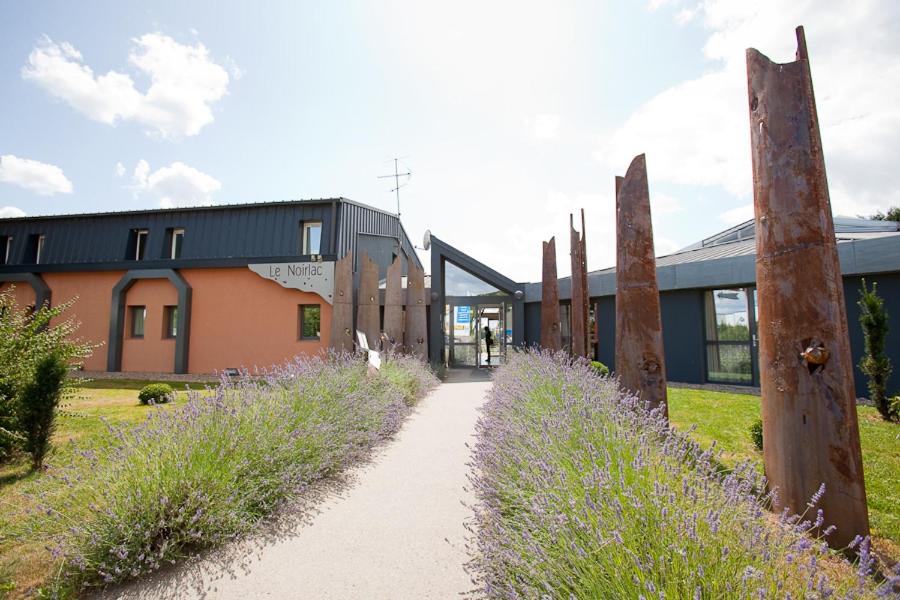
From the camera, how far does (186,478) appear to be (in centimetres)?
297

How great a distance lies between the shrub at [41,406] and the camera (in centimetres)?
439

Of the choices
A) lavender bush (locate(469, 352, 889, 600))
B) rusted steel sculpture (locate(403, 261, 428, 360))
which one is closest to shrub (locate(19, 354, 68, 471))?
lavender bush (locate(469, 352, 889, 600))

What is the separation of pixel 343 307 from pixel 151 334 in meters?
7.51

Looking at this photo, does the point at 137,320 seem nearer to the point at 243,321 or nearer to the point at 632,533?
the point at 243,321

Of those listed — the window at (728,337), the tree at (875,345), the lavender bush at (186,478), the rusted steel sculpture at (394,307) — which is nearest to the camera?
the lavender bush at (186,478)

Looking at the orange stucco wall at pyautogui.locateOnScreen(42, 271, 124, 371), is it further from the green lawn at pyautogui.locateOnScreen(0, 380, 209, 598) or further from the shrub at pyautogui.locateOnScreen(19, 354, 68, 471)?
the shrub at pyautogui.locateOnScreen(19, 354, 68, 471)

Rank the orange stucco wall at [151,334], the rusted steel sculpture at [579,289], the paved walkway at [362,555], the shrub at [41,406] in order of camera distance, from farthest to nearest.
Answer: the orange stucco wall at [151,334] → the rusted steel sculpture at [579,289] → the shrub at [41,406] → the paved walkway at [362,555]

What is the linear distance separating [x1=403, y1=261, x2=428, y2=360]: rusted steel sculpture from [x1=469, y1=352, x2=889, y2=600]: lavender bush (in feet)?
32.1

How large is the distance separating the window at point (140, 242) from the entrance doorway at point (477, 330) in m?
11.9

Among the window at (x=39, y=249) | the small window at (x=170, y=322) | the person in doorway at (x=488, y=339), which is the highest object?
the window at (x=39, y=249)

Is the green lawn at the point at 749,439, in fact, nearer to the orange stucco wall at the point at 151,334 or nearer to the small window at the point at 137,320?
the orange stucco wall at the point at 151,334

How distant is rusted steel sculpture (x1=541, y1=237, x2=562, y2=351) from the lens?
36.8ft

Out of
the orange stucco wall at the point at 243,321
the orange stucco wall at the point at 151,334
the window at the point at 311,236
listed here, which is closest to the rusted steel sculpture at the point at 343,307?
the orange stucco wall at the point at 243,321

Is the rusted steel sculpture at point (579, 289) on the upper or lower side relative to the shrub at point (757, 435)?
upper
